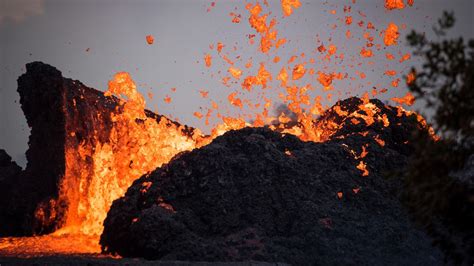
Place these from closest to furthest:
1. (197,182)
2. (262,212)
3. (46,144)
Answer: (262,212) → (197,182) → (46,144)

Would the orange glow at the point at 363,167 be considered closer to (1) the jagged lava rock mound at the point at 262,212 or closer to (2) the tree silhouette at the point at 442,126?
(1) the jagged lava rock mound at the point at 262,212

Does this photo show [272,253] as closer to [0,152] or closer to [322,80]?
[322,80]

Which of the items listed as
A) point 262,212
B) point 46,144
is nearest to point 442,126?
point 262,212

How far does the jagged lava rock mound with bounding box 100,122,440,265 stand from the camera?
47.8ft

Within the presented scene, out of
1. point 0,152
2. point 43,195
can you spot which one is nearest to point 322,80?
point 43,195

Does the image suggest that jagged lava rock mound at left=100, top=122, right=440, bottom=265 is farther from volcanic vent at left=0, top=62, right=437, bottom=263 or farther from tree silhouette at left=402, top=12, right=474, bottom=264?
tree silhouette at left=402, top=12, right=474, bottom=264

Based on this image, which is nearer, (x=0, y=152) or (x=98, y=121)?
(x=98, y=121)

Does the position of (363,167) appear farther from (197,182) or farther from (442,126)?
(442,126)

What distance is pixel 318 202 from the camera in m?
16.8

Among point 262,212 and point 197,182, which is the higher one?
point 197,182

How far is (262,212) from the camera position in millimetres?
16109

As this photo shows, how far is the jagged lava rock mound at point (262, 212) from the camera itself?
14570 mm

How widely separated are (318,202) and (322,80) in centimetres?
985

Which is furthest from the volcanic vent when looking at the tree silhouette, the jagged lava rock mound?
the tree silhouette
